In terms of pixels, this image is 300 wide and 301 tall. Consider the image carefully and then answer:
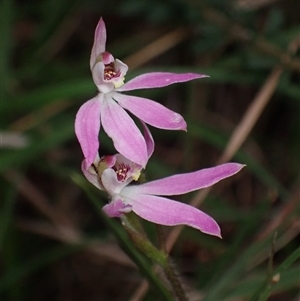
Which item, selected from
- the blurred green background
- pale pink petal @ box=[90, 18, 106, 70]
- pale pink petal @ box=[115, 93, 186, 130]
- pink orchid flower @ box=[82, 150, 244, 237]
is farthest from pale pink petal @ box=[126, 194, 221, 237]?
the blurred green background

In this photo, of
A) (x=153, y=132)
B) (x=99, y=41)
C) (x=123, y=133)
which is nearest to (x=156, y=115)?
(x=123, y=133)

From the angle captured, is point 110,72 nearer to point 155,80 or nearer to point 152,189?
point 155,80

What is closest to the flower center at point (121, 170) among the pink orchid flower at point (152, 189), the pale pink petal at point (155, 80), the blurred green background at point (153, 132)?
the pink orchid flower at point (152, 189)

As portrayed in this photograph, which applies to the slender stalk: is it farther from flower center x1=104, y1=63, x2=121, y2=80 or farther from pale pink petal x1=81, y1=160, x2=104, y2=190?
flower center x1=104, y1=63, x2=121, y2=80

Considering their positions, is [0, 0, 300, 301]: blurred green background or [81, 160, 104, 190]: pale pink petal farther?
[0, 0, 300, 301]: blurred green background

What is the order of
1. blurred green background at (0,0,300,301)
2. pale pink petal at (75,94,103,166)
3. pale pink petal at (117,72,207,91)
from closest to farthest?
1. pale pink petal at (75,94,103,166)
2. pale pink petal at (117,72,207,91)
3. blurred green background at (0,0,300,301)

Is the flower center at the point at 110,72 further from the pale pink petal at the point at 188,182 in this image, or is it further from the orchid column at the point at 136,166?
the pale pink petal at the point at 188,182

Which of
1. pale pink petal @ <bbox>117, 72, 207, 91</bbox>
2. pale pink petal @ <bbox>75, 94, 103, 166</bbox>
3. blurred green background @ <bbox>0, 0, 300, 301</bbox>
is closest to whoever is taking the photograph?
pale pink petal @ <bbox>75, 94, 103, 166</bbox>
